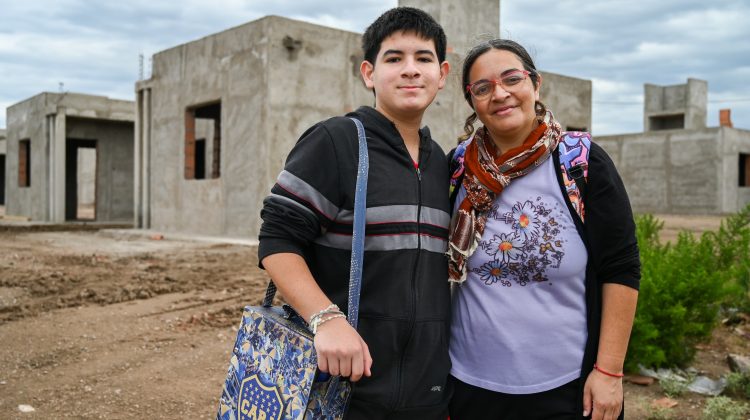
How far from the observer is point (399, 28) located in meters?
1.73

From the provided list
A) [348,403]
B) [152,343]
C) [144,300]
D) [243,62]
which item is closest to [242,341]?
[348,403]

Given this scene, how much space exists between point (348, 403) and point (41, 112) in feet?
63.3

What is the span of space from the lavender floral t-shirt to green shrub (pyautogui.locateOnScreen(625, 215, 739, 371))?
2.45m

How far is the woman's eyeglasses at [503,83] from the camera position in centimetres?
177

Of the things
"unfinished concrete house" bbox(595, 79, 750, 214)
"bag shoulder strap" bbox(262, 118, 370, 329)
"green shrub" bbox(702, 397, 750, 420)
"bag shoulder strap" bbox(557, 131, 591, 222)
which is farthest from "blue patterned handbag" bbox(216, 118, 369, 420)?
"unfinished concrete house" bbox(595, 79, 750, 214)

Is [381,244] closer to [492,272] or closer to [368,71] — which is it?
[492,272]

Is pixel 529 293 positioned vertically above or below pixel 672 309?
above

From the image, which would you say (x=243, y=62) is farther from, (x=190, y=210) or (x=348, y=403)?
(x=348, y=403)

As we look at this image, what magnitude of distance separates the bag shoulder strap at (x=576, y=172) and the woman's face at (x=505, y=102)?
15 cm

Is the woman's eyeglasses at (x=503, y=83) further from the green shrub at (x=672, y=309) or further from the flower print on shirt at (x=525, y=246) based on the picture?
the green shrub at (x=672, y=309)

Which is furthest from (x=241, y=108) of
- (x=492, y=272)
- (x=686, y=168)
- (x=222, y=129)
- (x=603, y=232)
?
(x=686, y=168)

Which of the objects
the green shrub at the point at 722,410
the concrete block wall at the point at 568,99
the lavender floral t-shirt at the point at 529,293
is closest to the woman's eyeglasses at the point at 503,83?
the lavender floral t-shirt at the point at 529,293

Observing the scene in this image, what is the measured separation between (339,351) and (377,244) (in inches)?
11.8

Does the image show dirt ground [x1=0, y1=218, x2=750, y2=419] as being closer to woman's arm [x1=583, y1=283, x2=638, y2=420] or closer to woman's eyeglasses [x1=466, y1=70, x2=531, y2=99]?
woman's arm [x1=583, y1=283, x2=638, y2=420]
